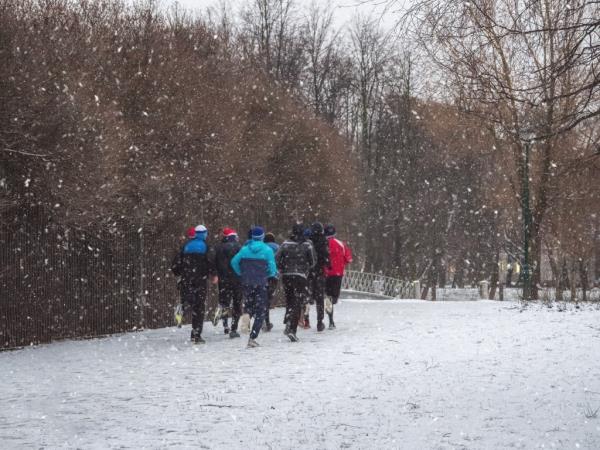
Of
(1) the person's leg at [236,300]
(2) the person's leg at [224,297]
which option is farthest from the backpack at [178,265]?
(1) the person's leg at [236,300]

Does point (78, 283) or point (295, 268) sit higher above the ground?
point (295, 268)

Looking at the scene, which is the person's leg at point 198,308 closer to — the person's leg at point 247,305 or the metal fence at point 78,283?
the person's leg at point 247,305

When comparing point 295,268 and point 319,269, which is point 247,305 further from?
point 319,269

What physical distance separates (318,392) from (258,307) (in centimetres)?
462

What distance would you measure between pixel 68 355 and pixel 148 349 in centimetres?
135

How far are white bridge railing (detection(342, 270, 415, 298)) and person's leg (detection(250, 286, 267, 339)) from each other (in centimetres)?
2597

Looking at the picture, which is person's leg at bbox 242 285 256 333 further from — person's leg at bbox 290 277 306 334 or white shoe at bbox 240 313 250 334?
person's leg at bbox 290 277 306 334

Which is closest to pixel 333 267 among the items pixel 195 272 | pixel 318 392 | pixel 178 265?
pixel 195 272

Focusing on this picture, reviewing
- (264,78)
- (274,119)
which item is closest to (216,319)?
(274,119)

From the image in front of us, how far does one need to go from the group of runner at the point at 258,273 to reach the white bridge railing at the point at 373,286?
23560mm

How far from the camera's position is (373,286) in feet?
138

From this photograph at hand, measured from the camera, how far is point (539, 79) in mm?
9672

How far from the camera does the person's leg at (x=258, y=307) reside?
14.4 metres

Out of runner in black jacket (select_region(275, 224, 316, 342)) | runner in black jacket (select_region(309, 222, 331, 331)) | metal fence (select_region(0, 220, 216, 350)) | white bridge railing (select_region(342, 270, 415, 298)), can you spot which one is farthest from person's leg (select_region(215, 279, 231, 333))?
white bridge railing (select_region(342, 270, 415, 298))
